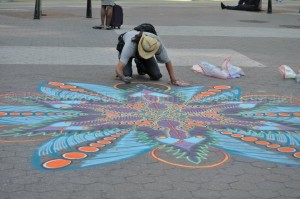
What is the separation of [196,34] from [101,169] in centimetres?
1020

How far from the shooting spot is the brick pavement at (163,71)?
3902 mm

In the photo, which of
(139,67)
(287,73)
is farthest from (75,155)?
(287,73)

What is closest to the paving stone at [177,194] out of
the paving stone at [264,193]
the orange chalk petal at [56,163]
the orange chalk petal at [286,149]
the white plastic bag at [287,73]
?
the paving stone at [264,193]

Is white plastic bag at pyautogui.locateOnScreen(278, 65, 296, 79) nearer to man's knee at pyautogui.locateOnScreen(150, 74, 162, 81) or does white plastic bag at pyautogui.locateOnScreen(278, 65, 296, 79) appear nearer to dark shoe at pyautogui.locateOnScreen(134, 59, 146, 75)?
man's knee at pyautogui.locateOnScreen(150, 74, 162, 81)

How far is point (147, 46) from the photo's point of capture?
6.93m

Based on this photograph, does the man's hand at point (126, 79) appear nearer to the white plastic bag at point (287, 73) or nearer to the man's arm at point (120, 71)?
the man's arm at point (120, 71)

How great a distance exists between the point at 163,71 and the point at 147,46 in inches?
70.4

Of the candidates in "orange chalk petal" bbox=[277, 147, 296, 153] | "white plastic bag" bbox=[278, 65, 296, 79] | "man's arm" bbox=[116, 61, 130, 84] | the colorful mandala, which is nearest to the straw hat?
"man's arm" bbox=[116, 61, 130, 84]

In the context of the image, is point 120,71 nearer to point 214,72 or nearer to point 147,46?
point 147,46

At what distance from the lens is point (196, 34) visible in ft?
46.0

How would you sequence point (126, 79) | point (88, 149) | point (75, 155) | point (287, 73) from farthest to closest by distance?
point (287, 73) → point (126, 79) → point (88, 149) → point (75, 155)

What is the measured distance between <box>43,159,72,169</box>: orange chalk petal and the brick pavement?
11cm

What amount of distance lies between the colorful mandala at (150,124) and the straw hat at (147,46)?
54 cm

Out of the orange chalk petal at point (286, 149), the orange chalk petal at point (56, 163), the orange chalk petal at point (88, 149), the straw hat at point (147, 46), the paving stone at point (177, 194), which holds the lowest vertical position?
the orange chalk petal at point (56, 163)
